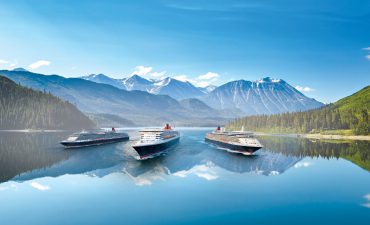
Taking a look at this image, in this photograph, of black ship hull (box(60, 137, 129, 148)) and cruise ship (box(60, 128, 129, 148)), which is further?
cruise ship (box(60, 128, 129, 148))

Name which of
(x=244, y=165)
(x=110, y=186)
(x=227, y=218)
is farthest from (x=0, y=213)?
(x=244, y=165)

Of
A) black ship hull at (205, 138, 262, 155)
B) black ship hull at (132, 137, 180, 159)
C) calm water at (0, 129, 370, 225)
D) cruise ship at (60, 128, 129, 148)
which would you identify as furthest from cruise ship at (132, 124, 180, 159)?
cruise ship at (60, 128, 129, 148)

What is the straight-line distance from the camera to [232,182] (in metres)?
60.9

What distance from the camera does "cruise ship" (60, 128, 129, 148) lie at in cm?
13275

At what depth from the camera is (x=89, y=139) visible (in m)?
149

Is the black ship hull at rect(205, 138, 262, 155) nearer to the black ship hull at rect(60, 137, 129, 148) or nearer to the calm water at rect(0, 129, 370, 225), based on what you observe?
the calm water at rect(0, 129, 370, 225)

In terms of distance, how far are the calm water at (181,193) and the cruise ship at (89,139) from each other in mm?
48088

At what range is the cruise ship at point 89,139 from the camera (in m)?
133

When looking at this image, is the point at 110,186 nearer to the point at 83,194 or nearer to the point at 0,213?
the point at 83,194

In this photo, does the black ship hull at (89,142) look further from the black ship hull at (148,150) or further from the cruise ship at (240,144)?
the cruise ship at (240,144)

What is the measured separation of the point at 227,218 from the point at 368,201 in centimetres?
2567

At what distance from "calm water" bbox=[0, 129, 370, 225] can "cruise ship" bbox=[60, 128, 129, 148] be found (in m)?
48.1

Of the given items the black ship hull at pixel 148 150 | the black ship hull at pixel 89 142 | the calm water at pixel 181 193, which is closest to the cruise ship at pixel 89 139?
the black ship hull at pixel 89 142

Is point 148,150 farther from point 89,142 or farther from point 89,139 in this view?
point 89,139
